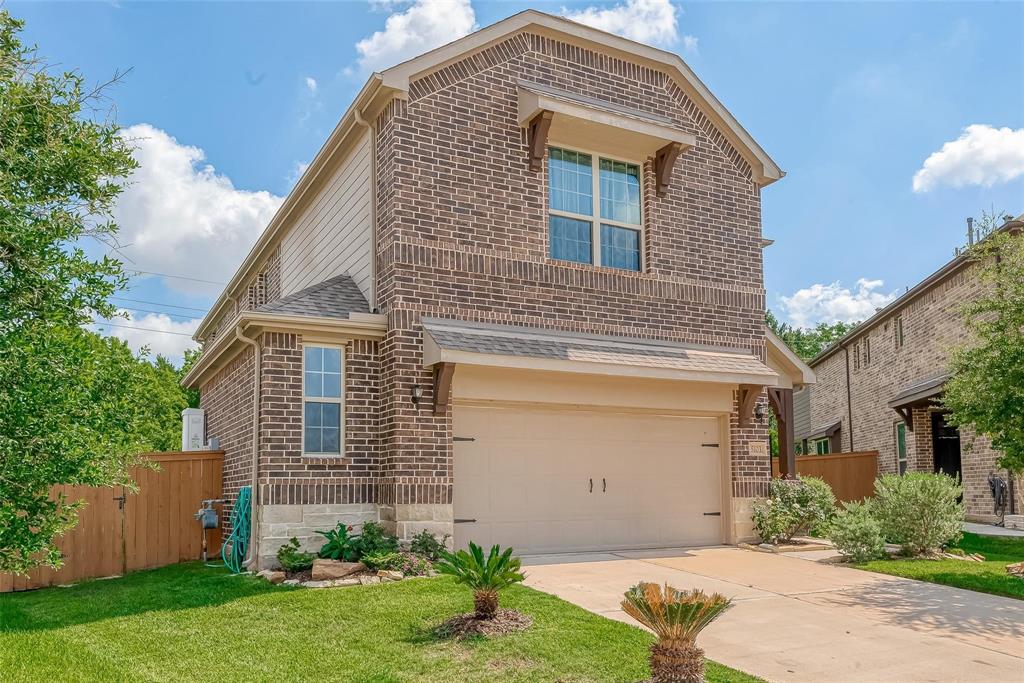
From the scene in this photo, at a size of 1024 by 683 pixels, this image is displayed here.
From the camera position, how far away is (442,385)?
1166 cm

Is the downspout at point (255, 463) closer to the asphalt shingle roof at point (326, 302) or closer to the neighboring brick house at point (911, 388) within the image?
the asphalt shingle roof at point (326, 302)

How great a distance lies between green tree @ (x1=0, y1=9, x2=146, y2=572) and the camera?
20.6 feet

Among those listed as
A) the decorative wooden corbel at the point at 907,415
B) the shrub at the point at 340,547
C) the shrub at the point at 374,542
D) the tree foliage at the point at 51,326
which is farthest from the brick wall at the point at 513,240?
the decorative wooden corbel at the point at 907,415

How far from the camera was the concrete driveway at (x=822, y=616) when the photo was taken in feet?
22.8

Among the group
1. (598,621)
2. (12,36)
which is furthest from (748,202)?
(12,36)

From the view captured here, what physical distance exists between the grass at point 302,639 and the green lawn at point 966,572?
200 inches

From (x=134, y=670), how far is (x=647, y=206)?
33.3ft

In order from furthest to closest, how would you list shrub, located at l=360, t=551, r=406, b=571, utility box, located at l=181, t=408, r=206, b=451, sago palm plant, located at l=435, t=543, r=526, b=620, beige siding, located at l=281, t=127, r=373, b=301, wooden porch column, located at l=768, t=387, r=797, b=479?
wooden porch column, located at l=768, t=387, r=797, b=479 → utility box, located at l=181, t=408, r=206, b=451 → beige siding, located at l=281, t=127, r=373, b=301 → shrub, located at l=360, t=551, r=406, b=571 → sago palm plant, located at l=435, t=543, r=526, b=620

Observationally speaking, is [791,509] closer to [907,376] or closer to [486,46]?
[486,46]

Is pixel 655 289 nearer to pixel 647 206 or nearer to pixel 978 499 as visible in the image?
pixel 647 206

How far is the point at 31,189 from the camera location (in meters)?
6.71

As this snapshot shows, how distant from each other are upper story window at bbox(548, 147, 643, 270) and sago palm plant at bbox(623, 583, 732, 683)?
26.0 ft

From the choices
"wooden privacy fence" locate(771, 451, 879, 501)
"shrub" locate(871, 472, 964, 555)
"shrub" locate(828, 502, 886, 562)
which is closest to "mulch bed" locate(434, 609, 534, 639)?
"shrub" locate(828, 502, 886, 562)

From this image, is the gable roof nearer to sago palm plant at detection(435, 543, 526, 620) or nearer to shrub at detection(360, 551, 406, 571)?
shrub at detection(360, 551, 406, 571)
